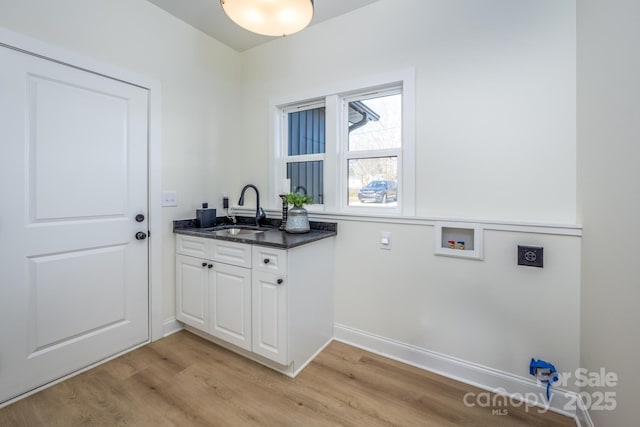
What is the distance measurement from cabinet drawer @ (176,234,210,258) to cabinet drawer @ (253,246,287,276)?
53cm

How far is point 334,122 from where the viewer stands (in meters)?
2.28

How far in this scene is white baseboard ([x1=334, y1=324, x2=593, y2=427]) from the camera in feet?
4.97

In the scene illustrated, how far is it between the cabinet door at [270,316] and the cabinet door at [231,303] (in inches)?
2.9

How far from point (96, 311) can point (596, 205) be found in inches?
119

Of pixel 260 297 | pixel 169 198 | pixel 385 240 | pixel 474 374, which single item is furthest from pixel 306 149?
pixel 474 374

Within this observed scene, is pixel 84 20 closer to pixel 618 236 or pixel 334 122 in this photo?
pixel 334 122

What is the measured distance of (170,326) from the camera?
2348mm

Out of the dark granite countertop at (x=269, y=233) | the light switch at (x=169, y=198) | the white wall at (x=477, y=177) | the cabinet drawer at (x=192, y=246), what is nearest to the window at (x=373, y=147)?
the white wall at (x=477, y=177)

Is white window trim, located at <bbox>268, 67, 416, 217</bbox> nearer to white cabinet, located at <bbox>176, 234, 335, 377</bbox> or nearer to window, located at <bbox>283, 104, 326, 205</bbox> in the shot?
window, located at <bbox>283, 104, 326, 205</bbox>

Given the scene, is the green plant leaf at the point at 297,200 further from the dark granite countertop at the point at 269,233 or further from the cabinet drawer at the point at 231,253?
the cabinet drawer at the point at 231,253

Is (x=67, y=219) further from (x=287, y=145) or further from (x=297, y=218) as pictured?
(x=287, y=145)

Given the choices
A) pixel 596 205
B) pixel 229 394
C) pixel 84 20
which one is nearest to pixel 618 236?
pixel 596 205

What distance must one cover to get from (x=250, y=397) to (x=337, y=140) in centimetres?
191

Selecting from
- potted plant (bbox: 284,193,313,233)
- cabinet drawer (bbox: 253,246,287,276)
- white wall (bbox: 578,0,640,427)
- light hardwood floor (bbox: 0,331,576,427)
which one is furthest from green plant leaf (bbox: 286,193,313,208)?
white wall (bbox: 578,0,640,427)
